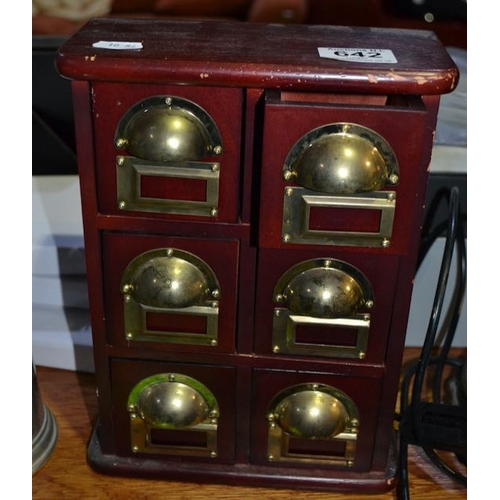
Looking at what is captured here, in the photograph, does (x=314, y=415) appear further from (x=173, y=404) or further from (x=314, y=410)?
(x=173, y=404)

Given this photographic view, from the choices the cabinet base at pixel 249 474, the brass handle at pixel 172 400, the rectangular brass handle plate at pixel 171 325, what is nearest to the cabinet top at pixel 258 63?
the rectangular brass handle plate at pixel 171 325

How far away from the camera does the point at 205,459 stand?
0.95 metres

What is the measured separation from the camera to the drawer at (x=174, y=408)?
893 mm

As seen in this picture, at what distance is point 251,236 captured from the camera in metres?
0.80

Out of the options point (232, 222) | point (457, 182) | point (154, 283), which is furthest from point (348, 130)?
point (457, 182)

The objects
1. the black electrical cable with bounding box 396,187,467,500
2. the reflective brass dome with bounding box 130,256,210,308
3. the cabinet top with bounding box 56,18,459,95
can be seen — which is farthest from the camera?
the black electrical cable with bounding box 396,187,467,500

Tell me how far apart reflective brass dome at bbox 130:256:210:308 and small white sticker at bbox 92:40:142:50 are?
0.22m

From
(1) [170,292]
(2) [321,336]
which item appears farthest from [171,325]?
(2) [321,336]

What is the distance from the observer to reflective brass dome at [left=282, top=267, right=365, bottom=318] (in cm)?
80

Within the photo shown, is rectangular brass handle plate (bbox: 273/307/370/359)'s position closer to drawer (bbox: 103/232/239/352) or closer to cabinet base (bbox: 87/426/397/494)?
drawer (bbox: 103/232/239/352)

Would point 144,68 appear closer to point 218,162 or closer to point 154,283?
point 218,162

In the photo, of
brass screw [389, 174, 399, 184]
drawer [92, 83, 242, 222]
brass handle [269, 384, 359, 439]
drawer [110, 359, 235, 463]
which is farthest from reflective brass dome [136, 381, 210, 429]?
brass screw [389, 174, 399, 184]

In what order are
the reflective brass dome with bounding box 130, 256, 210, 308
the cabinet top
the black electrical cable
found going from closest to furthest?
the cabinet top
the reflective brass dome with bounding box 130, 256, 210, 308
the black electrical cable

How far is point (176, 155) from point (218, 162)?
5 centimetres
